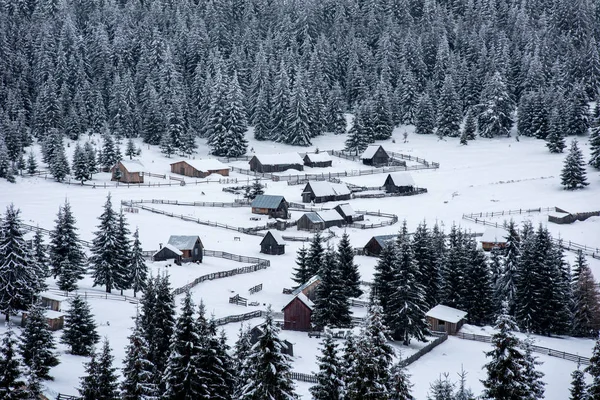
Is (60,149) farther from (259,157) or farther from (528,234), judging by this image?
(528,234)

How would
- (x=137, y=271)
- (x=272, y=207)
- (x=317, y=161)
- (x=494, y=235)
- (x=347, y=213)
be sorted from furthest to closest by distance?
(x=317, y=161) < (x=272, y=207) < (x=347, y=213) < (x=494, y=235) < (x=137, y=271)

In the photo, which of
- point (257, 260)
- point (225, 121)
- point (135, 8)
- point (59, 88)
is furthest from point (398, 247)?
point (135, 8)

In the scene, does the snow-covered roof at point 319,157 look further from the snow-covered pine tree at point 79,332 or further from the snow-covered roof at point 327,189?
the snow-covered pine tree at point 79,332

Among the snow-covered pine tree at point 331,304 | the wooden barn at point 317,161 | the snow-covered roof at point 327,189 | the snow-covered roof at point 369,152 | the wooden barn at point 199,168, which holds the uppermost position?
the snow-covered roof at point 369,152

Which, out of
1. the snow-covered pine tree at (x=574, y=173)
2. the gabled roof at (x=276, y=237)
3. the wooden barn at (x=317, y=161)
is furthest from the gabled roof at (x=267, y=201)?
the snow-covered pine tree at (x=574, y=173)

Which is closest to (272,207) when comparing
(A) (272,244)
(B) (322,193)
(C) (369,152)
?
(B) (322,193)

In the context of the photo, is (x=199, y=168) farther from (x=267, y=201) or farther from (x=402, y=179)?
(x=402, y=179)
